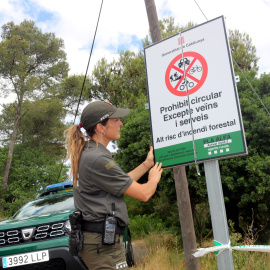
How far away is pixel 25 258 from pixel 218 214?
2.66 meters

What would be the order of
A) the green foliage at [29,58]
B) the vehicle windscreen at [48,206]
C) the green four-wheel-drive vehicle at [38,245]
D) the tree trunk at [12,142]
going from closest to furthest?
the green four-wheel-drive vehicle at [38,245]
the vehicle windscreen at [48,206]
the tree trunk at [12,142]
the green foliage at [29,58]

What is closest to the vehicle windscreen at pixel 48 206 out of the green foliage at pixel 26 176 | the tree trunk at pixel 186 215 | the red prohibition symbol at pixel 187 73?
the tree trunk at pixel 186 215

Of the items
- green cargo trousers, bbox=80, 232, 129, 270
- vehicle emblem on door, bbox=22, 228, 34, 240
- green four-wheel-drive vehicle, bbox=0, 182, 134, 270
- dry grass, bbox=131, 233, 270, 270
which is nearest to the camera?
green cargo trousers, bbox=80, 232, 129, 270

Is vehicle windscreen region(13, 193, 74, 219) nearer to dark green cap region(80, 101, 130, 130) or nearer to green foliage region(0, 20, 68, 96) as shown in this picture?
dark green cap region(80, 101, 130, 130)

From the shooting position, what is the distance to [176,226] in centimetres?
902

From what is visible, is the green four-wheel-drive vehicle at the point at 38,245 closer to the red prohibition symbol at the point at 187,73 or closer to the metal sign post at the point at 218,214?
the metal sign post at the point at 218,214

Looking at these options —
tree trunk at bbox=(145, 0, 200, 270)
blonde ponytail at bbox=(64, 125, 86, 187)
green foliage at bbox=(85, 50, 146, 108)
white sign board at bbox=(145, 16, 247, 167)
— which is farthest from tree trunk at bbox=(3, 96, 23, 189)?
blonde ponytail at bbox=(64, 125, 86, 187)

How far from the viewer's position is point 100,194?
7.88 ft

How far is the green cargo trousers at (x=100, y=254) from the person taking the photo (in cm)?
226

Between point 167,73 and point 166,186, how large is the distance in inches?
210

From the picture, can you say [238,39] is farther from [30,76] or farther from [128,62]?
[30,76]

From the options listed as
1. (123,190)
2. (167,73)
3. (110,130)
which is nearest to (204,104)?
(167,73)

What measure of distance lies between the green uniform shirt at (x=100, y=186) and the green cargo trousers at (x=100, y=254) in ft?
0.41

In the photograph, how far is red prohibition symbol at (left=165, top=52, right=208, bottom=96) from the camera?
2.97m
